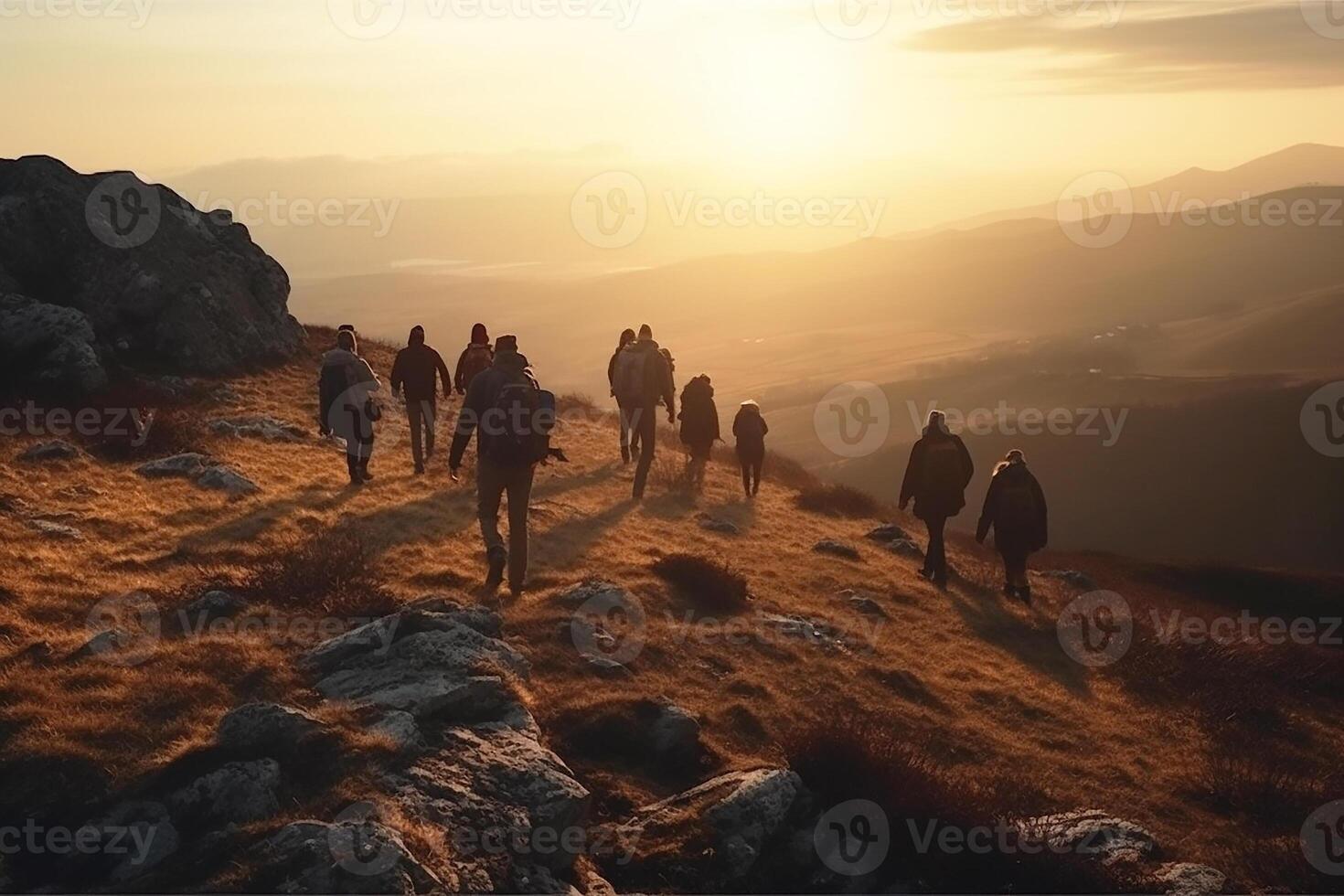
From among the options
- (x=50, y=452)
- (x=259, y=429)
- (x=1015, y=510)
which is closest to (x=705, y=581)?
(x=1015, y=510)

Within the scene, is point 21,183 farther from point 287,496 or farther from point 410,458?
point 287,496

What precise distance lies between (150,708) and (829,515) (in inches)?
Result: 751

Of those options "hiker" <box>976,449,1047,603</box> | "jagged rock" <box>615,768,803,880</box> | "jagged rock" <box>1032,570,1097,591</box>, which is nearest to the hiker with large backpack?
"jagged rock" <box>615,768,803,880</box>

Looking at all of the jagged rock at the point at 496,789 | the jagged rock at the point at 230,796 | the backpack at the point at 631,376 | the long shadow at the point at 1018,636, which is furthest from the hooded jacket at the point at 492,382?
the long shadow at the point at 1018,636

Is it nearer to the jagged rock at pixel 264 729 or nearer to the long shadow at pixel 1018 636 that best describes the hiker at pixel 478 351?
the jagged rock at pixel 264 729

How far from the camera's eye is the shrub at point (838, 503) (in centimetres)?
2685

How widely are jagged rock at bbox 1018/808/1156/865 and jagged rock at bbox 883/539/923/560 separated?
41.1ft

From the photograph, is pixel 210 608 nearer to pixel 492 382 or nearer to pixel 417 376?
pixel 492 382

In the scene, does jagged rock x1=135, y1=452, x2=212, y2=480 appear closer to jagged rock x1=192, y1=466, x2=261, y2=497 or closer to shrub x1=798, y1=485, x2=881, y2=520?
jagged rock x1=192, y1=466, x2=261, y2=497

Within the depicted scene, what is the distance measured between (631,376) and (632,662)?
35.8ft

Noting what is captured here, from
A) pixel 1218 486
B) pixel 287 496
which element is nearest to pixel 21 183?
pixel 287 496

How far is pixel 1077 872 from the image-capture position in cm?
916

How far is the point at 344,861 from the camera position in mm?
6922

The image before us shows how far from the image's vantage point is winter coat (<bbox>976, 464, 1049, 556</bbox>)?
1934 centimetres
